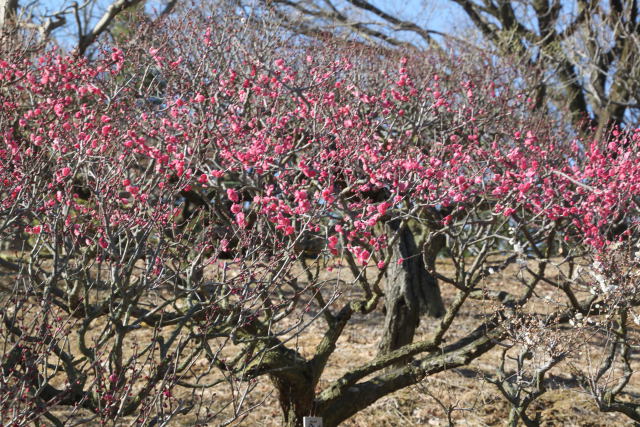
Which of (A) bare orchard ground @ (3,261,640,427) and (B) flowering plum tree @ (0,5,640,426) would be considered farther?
(A) bare orchard ground @ (3,261,640,427)

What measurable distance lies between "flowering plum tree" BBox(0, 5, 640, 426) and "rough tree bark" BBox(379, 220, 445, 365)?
3cm

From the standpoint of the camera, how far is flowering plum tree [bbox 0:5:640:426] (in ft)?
13.3

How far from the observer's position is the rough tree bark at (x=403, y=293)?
24.6ft

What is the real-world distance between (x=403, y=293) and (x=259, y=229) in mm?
3621

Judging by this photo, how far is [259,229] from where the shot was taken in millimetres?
4656

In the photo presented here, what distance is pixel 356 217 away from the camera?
576cm

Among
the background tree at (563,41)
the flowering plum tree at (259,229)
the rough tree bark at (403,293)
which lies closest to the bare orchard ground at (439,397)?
the flowering plum tree at (259,229)

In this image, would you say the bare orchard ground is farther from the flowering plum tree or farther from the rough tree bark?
the rough tree bark

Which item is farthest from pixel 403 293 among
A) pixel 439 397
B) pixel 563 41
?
pixel 563 41

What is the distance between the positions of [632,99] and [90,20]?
437 inches

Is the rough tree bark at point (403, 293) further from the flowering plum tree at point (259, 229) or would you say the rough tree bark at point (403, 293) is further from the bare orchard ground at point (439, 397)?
the bare orchard ground at point (439, 397)

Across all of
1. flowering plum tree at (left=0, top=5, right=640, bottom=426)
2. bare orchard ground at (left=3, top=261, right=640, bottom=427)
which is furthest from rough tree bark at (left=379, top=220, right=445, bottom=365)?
bare orchard ground at (left=3, top=261, right=640, bottom=427)

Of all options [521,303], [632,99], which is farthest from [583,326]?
[632,99]

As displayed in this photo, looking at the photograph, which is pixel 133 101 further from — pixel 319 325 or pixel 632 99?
pixel 632 99
